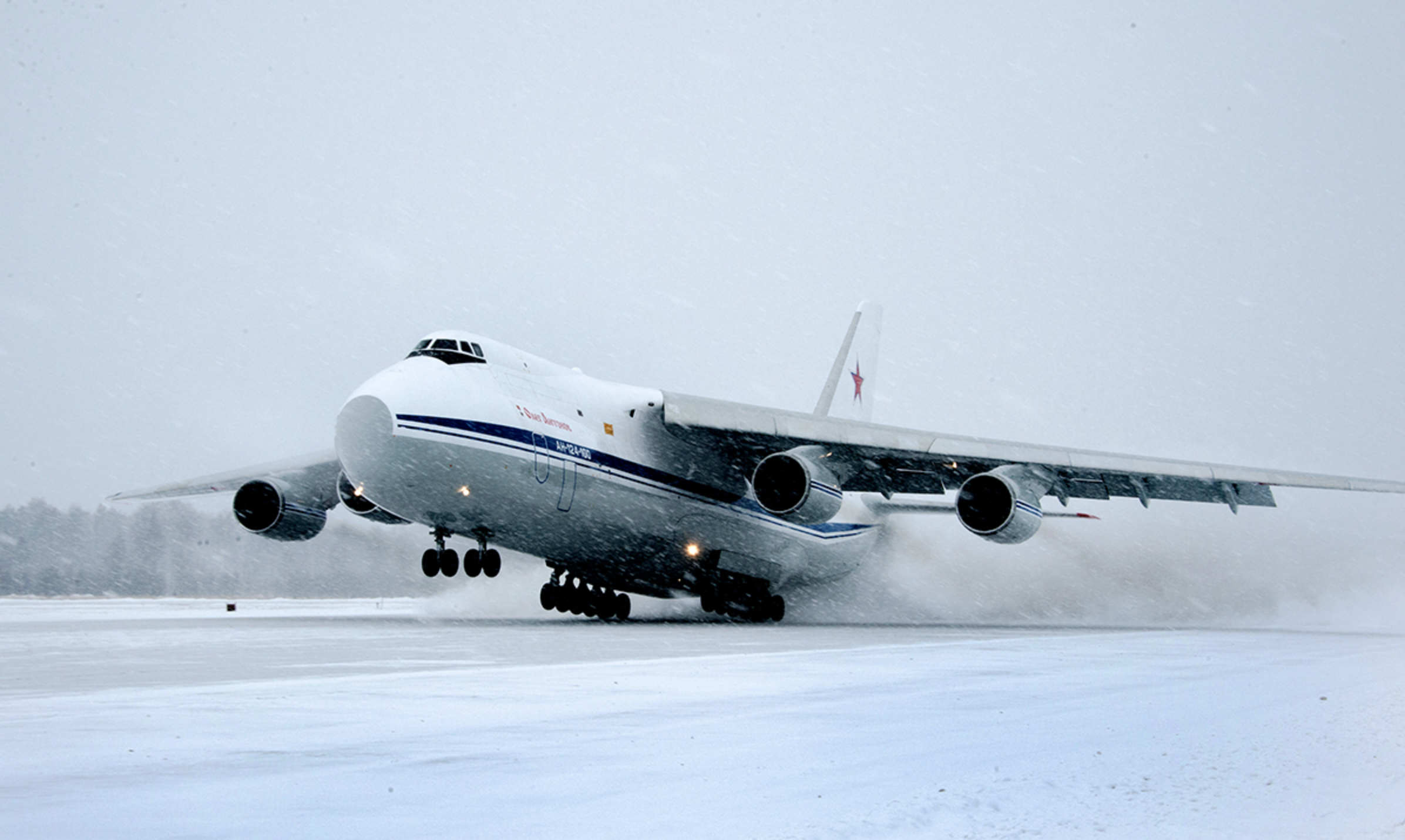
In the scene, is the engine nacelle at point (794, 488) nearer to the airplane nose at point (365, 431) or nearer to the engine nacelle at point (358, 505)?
the airplane nose at point (365, 431)

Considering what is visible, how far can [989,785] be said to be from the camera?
13.5 ft

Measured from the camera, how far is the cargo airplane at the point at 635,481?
14383 mm

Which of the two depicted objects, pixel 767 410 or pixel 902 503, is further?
pixel 902 503

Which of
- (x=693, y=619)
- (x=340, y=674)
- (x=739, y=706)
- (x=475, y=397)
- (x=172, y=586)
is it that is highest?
(x=475, y=397)

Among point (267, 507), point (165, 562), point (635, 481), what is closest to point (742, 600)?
point (635, 481)

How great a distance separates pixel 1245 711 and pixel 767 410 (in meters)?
11.8

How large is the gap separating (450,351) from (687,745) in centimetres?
1099

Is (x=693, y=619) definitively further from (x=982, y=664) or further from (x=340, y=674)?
(x=340, y=674)

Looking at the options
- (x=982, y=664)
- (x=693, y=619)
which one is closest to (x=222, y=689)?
(x=982, y=664)

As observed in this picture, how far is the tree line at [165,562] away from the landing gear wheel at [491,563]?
724 inches

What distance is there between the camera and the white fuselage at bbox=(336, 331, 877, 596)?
46.1ft

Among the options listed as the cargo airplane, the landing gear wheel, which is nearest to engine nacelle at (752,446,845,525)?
the cargo airplane

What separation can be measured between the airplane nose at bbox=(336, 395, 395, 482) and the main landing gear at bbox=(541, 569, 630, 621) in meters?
5.17

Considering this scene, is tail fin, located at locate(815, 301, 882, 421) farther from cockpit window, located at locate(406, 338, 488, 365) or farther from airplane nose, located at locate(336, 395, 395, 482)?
airplane nose, located at locate(336, 395, 395, 482)
